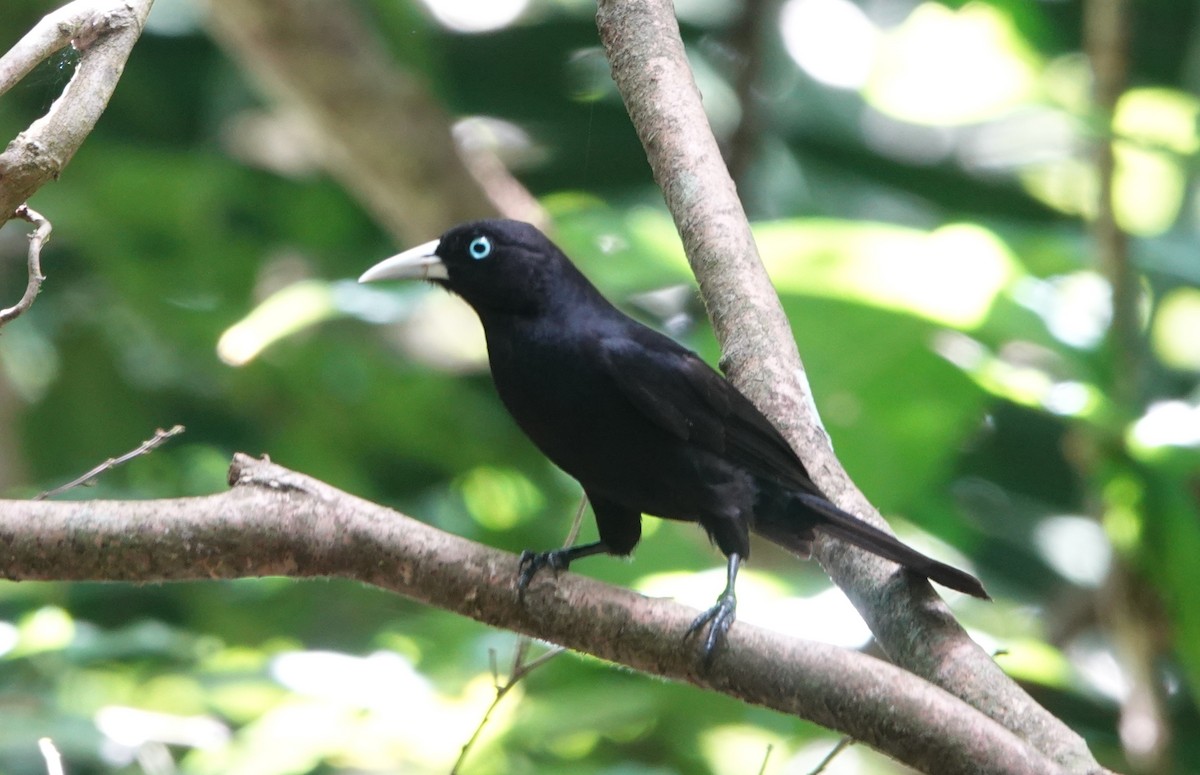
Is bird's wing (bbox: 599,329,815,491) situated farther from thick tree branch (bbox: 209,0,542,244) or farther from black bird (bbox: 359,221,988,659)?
thick tree branch (bbox: 209,0,542,244)

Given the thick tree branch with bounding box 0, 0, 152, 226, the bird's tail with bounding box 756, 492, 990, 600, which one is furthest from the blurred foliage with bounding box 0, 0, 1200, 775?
the bird's tail with bounding box 756, 492, 990, 600

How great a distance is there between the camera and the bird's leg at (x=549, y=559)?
2.20 meters

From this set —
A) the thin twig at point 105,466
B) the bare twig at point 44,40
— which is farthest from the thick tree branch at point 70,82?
the thin twig at point 105,466

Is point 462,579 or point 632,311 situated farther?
point 632,311

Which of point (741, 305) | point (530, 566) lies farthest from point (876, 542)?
point (530, 566)

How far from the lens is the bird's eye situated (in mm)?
3150

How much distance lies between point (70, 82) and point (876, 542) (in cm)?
164

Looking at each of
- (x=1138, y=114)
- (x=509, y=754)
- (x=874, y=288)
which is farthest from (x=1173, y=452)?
(x=1138, y=114)

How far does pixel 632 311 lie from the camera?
5.55 m

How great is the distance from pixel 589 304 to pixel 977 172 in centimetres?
419

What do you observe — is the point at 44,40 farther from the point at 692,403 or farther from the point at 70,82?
the point at 692,403

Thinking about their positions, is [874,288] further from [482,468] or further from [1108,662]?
[1108,662]

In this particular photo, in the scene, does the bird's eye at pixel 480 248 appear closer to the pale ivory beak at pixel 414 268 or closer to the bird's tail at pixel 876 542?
the pale ivory beak at pixel 414 268

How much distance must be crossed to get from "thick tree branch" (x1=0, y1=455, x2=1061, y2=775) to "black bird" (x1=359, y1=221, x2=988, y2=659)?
0.53 metres
